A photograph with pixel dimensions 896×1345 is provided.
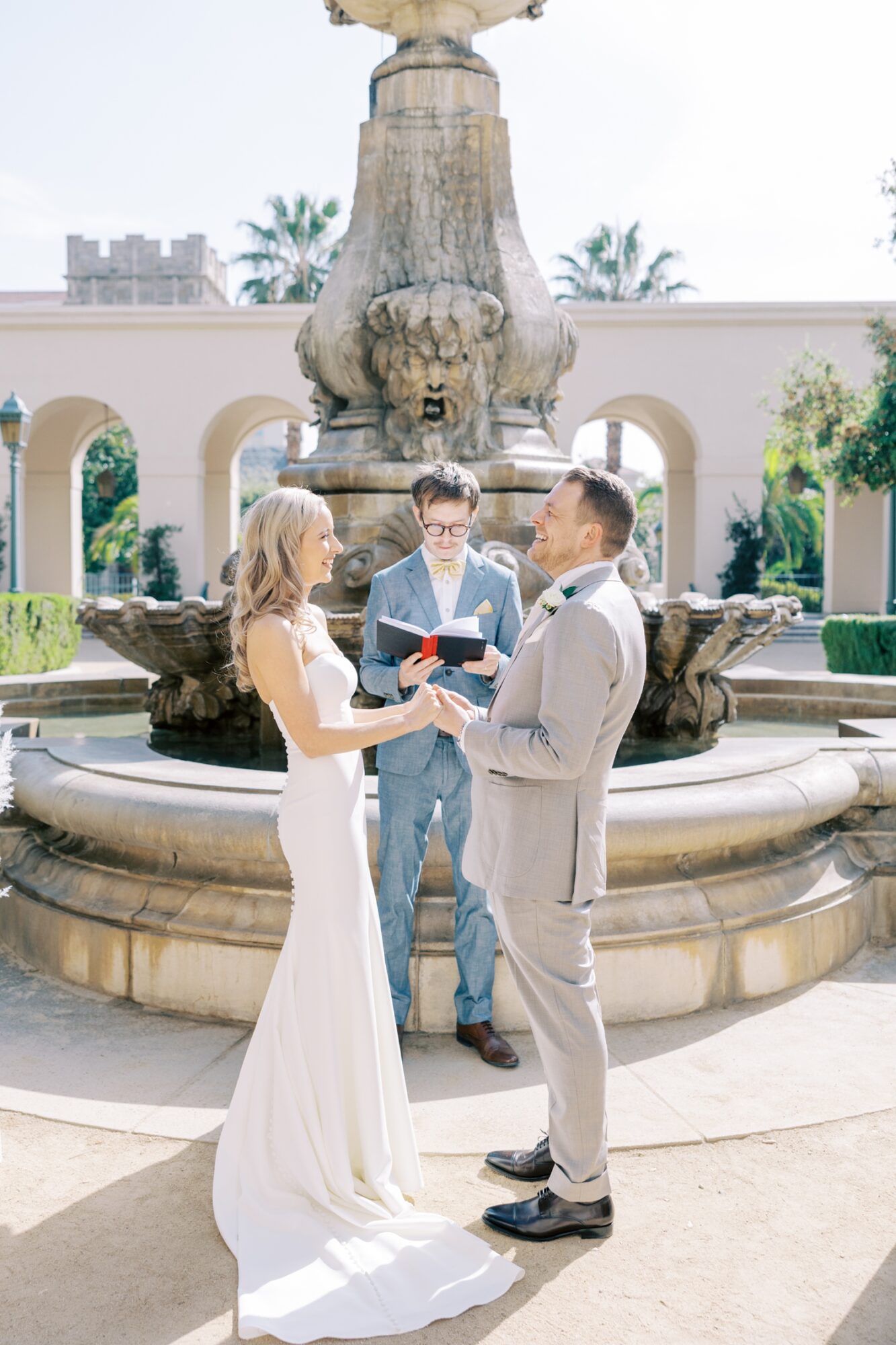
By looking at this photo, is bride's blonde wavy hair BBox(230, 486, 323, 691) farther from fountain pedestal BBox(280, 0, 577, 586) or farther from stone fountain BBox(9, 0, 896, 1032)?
fountain pedestal BBox(280, 0, 577, 586)

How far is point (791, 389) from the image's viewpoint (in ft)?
70.8

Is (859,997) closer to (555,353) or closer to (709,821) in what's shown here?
(709,821)

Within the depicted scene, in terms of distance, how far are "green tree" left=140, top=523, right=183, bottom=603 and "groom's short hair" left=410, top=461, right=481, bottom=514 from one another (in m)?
22.6

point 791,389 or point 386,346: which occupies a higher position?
point 791,389

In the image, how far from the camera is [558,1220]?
2686mm

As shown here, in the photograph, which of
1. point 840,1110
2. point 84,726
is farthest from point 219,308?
point 840,1110

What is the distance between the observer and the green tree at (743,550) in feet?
82.6

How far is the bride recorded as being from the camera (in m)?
2.70

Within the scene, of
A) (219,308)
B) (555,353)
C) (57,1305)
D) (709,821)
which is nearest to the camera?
(57,1305)

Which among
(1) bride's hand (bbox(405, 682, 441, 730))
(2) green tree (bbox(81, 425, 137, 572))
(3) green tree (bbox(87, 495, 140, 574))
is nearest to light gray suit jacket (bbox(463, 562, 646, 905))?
(1) bride's hand (bbox(405, 682, 441, 730))

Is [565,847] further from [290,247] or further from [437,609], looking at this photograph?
[290,247]

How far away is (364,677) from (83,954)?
1.58 m

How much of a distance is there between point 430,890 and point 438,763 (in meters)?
0.58

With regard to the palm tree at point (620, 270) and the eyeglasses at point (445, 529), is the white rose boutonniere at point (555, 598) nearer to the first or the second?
the eyeglasses at point (445, 529)
